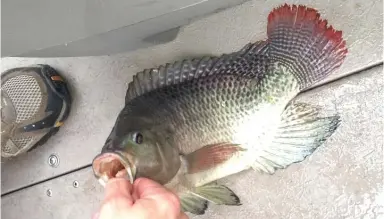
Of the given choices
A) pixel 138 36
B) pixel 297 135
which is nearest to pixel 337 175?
pixel 297 135

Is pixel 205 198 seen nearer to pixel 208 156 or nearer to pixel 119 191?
pixel 208 156

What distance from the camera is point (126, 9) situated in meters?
1.09

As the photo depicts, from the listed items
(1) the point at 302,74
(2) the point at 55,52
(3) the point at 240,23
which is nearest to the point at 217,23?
(3) the point at 240,23

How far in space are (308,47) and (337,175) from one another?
0.78ft

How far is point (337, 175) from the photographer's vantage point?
3.72 feet

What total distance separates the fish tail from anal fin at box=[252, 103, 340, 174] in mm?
52

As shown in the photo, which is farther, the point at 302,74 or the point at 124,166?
the point at 302,74

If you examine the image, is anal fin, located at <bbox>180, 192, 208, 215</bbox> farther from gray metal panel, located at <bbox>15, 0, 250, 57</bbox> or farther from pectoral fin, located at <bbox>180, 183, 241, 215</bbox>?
gray metal panel, located at <bbox>15, 0, 250, 57</bbox>

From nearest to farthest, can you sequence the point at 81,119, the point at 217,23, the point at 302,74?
the point at 302,74, the point at 217,23, the point at 81,119

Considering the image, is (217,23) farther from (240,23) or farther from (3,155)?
(3,155)

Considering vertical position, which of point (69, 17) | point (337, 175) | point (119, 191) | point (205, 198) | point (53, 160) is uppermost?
point (69, 17)

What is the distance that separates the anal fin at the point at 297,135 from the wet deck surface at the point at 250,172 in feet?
0.06

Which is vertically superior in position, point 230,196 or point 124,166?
point 124,166

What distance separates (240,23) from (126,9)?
26 cm
